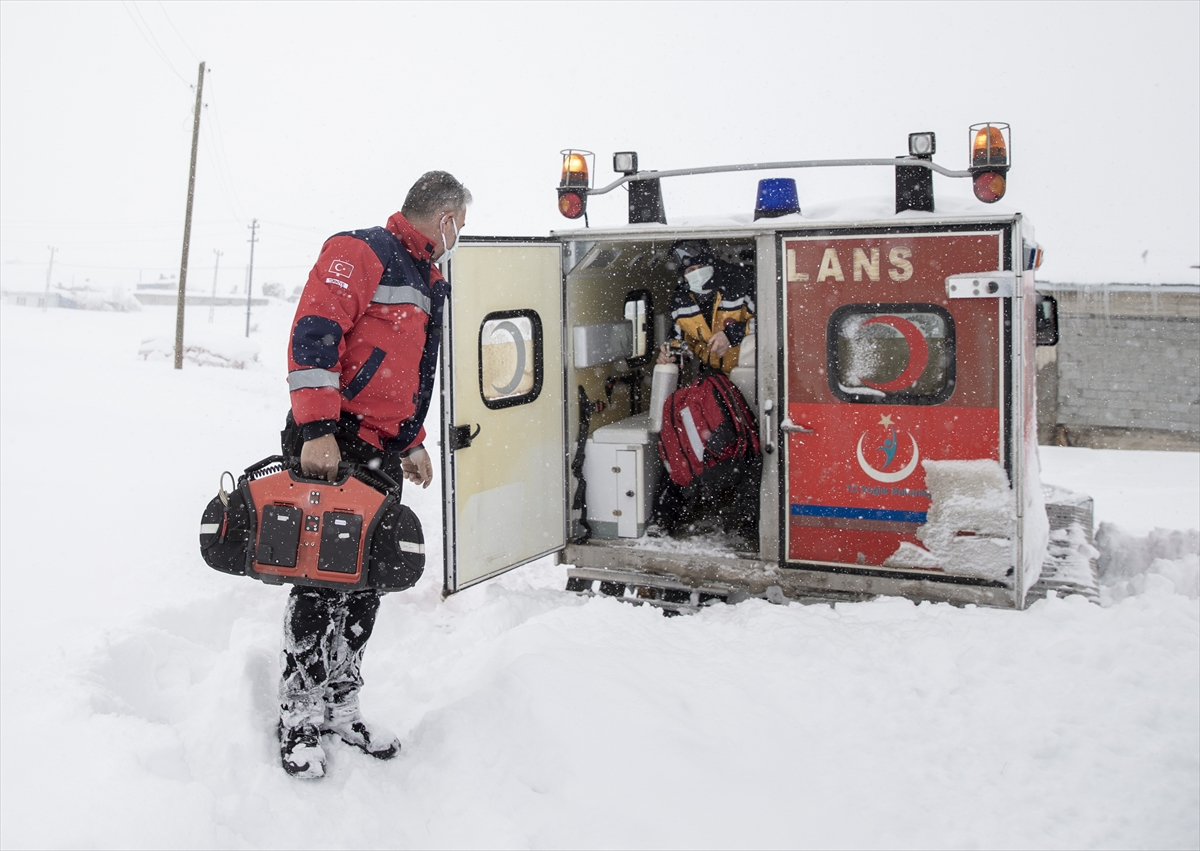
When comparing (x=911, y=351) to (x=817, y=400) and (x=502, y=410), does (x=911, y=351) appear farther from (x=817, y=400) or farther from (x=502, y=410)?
(x=502, y=410)

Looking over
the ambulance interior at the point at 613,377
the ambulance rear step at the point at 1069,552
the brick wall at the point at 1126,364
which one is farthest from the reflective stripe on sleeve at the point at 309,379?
the brick wall at the point at 1126,364

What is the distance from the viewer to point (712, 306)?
6.00m

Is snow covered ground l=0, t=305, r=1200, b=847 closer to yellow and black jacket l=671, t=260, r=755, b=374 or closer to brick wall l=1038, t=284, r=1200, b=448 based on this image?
yellow and black jacket l=671, t=260, r=755, b=374

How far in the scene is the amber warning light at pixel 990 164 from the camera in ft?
15.8

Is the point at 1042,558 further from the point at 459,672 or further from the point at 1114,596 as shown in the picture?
the point at 459,672

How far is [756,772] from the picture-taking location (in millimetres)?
3334

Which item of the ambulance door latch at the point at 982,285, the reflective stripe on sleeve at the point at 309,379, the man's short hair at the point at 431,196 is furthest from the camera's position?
the ambulance door latch at the point at 982,285

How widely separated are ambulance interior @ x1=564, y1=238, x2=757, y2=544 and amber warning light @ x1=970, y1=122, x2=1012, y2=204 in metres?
1.57

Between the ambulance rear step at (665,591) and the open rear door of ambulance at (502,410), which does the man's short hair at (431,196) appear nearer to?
the open rear door of ambulance at (502,410)

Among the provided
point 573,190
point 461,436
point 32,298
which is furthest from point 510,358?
point 32,298

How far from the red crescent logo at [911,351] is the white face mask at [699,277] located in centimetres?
126

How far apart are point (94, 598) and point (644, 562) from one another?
3.08 metres

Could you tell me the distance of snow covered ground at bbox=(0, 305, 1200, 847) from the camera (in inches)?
116

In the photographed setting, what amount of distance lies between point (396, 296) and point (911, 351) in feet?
9.71
